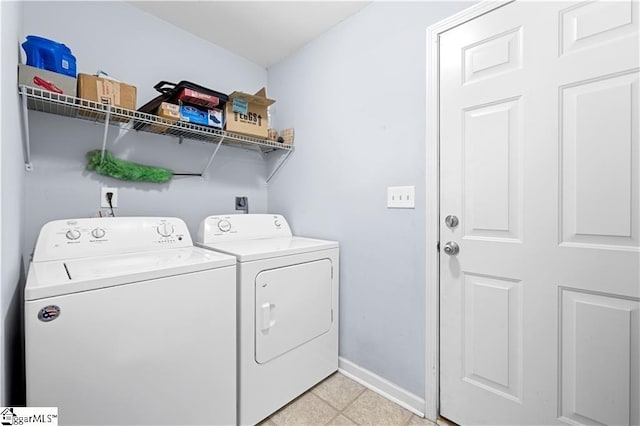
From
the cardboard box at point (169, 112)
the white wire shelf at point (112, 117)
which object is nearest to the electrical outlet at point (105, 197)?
the white wire shelf at point (112, 117)

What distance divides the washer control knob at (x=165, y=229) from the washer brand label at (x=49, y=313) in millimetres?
710

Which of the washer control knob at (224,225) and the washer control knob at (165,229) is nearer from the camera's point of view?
the washer control knob at (165,229)

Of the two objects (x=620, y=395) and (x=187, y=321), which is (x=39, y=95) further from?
(x=620, y=395)

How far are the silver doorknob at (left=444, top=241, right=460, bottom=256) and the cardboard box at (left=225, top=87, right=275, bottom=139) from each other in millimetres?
1375

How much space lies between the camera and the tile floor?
144cm

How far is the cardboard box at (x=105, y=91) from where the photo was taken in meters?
1.33

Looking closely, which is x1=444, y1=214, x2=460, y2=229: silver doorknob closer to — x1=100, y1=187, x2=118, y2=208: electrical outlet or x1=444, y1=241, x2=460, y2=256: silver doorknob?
x1=444, y1=241, x2=460, y2=256: silver doorknob

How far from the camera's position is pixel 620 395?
1011 mm

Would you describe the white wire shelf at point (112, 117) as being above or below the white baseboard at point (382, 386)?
above

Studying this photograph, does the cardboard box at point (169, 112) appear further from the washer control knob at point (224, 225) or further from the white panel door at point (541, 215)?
the white panel door at point (541, 215)

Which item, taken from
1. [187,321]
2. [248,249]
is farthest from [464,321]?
[187,321]

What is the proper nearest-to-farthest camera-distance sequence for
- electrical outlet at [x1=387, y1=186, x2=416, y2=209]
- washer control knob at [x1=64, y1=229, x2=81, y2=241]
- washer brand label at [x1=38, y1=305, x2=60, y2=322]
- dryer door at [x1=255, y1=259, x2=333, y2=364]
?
washer brand label at [x1=38, y1=305, x2=60, y2=322] → washer control knob at [x1=64, y1=229, x2=81, y2=241] → dryer door at [x1=255, y1=259, x2=333, y2=364] → electrical outlet at [x1=387, y1=186, x2=416, y2=209]

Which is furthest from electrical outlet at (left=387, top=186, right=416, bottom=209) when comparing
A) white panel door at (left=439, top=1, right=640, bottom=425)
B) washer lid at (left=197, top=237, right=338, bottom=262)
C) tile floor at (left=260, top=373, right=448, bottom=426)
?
tile floor at (left=260, top=373, right=448, bottom=426)

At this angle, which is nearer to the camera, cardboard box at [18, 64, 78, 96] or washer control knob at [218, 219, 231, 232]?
cardboard box at [18, 64, 78, 96]
